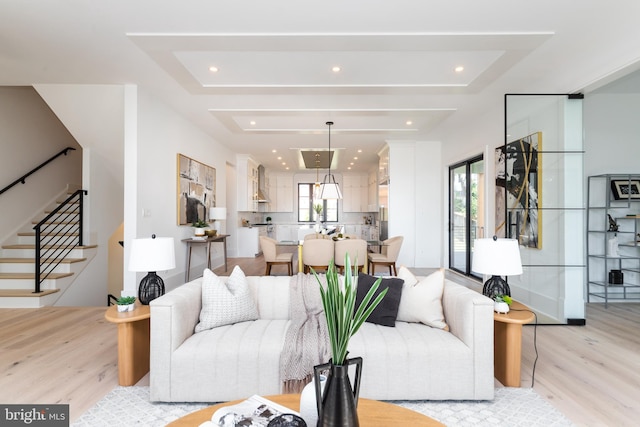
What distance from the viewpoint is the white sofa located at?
1943 mm

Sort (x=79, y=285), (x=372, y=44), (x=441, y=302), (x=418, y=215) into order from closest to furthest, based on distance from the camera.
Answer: (x=441, y=302) < (x=372, y=44) < (x=79, y=285) < (x=418, y=215)

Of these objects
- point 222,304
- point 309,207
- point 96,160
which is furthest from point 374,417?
point 309,207

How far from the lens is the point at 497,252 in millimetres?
2227

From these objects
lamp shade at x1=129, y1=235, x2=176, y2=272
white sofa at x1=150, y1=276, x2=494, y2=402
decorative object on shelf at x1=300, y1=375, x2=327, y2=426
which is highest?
lamp shade at x1=129, y1=235, x2=176, y2=272

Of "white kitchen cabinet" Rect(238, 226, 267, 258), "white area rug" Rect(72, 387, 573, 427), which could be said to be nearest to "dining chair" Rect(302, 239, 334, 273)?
"white area rug" Rect(72, 387, 573, 427)

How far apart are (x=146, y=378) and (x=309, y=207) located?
9466 mm

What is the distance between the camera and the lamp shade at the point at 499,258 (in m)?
2.21

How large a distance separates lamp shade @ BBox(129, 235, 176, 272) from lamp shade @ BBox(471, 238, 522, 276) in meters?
2.21

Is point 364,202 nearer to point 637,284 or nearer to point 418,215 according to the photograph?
point 418,215

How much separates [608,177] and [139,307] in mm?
5759

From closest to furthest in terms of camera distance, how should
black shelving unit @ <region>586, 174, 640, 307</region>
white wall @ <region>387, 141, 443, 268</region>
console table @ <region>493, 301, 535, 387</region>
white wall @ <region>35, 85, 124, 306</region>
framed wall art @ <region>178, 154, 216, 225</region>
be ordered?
A: 1. console table @ <region>493, 301, 535, 387</region>
2. white wall @ <region>35, 85, 124, 306</region>
3. black shelving unit @ <region>586, 174, 640, 307</region>
4. framed wall art @ <region>178, 154, 216, 225</region>
5. white wall @ <region>387, 141, 443, 268</region>

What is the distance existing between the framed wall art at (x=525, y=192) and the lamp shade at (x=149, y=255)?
3610mm

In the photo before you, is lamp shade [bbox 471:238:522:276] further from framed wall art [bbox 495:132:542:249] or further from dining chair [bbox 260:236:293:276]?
dining chair [bbox 260:236:293:276]

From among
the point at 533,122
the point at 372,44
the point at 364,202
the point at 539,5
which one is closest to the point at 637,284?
the point at 533,122
